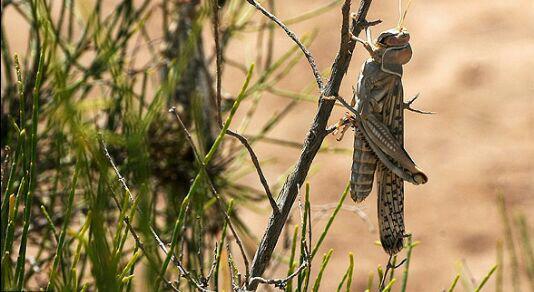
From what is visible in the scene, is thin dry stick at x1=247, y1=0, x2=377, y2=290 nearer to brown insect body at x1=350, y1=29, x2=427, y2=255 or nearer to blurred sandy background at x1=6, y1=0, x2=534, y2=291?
brown insect body at x1=350, y1=29, x2=427, y2=255

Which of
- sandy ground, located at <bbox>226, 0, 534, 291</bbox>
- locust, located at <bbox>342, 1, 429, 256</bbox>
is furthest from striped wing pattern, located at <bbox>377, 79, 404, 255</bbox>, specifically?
sandy ground, located at <bbox>226, 0, 534, 291</bbox>

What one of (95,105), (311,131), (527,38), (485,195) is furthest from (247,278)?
(527,38)

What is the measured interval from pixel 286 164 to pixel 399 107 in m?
2.57

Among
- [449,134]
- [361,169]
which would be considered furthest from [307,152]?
[449,134]

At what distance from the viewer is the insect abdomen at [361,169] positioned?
1.05m

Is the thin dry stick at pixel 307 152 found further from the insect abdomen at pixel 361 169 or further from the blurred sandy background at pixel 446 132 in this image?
the blurred sandy background at pixel 446 132

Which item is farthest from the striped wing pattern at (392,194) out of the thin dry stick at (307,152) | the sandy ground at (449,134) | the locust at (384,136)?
the sandy ground at (449,134)

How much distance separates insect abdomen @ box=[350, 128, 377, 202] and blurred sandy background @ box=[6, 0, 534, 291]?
2.21 metres

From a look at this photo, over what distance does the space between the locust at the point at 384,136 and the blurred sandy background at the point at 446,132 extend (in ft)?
7.09

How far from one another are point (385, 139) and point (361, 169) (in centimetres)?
4

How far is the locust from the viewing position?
1.05 m

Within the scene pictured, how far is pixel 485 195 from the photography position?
3.54 meters

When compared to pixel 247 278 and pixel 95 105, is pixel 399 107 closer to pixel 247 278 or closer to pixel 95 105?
pixel 247 278

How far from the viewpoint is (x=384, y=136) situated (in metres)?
1.08
